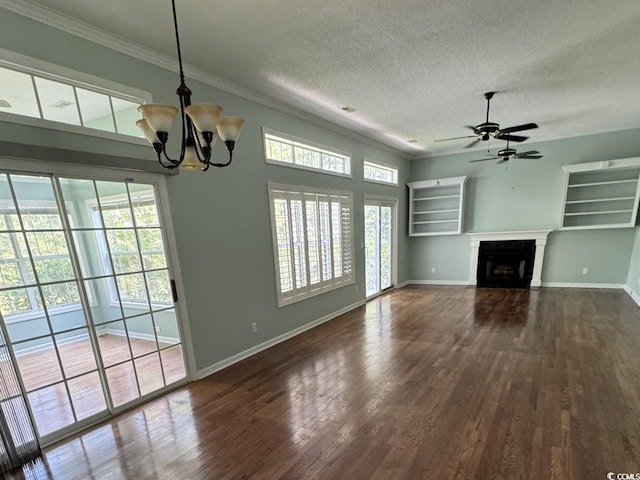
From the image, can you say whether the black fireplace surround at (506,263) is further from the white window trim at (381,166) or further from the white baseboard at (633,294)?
the white window trim at (381,166)

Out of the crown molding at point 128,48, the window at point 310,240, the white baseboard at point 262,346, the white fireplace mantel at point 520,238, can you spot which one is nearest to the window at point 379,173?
the window at point 310,240

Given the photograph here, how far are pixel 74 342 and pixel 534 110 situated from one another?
633 centimetres

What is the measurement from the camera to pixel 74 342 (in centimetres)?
230

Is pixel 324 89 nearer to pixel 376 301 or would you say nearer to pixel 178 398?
pixel 178 398

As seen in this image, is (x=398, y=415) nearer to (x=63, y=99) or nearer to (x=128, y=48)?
(x=63, y=99)

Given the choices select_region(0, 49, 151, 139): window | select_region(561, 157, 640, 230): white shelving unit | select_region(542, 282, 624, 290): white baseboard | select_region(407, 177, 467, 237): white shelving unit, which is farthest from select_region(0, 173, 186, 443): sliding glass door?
select_region(561, 157, 640, 230): white shelving unit

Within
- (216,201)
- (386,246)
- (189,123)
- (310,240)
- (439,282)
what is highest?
(189,123)

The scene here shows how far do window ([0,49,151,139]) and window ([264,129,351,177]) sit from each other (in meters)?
1.53

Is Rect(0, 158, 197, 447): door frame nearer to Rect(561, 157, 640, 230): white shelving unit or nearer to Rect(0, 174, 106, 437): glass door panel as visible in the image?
Rect(0, 174, 106, 437): glass door panel

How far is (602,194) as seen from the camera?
5742 millimetres

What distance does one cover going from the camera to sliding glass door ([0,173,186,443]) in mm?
2035

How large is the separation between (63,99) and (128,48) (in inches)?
27.4

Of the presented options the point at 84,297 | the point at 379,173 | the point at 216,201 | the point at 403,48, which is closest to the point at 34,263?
the point at 84,297

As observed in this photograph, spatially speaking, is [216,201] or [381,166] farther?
[381,166]
